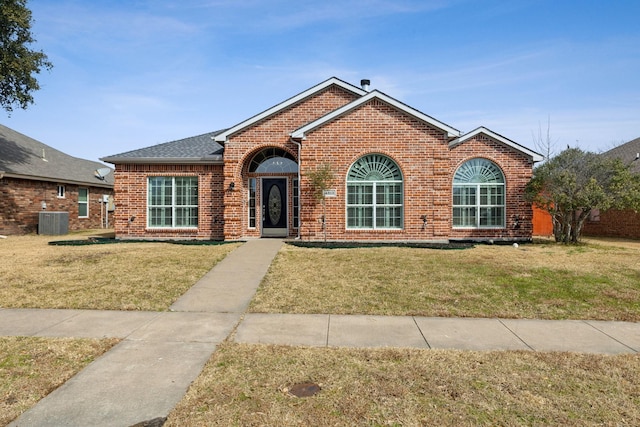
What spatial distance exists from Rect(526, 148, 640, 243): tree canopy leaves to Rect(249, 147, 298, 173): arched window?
9015 millimetres

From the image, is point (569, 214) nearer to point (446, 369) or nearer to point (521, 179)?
point (521, 179)

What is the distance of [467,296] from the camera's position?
24.8ft

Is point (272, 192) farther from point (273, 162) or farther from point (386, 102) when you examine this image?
point (386, 102)

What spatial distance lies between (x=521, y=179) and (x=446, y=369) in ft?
42.4

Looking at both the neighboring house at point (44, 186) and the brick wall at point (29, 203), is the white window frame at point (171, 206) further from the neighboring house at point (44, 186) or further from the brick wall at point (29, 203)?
the brick wall at point (29, 203)

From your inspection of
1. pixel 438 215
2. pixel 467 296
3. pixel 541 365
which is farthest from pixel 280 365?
pixel 438 215

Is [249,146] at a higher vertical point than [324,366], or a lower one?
higher

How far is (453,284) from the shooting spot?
8273 millimetres

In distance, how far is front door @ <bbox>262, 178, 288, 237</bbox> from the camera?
1534cm

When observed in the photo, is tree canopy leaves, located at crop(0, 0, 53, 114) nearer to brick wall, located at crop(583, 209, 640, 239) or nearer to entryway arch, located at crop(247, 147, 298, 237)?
entryway arch, located at crop(247, 147, 298, 237)

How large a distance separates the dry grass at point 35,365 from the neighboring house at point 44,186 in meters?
17.6

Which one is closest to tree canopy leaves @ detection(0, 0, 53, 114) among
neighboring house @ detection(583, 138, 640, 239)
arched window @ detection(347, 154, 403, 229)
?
arched window @ detection(347, 154, 403, 229)

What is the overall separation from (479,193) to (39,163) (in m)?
22.9

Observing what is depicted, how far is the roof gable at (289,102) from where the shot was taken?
1466 centimetres
